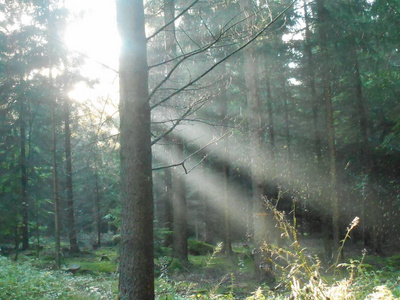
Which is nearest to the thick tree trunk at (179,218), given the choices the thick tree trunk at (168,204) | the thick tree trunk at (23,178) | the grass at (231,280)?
the grass at (231,280)

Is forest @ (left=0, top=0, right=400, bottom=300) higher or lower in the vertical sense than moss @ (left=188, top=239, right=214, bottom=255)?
higher

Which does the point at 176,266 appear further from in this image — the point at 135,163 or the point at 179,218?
the point at 135,163

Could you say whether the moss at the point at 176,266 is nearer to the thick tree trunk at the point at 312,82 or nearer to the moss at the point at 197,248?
the moss at the point at 197,248

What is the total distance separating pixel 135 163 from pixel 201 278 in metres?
7.50

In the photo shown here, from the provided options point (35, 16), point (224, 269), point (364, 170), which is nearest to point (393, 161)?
point (364, 170)

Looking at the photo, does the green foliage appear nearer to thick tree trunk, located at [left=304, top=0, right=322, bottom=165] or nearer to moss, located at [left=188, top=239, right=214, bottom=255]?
moss, located at [left=188, top=239, right=214, bottom=255]

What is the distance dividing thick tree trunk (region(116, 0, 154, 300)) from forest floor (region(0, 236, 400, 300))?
51.1 inches

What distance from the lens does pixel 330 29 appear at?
13.0m

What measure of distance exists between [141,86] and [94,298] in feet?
14.9

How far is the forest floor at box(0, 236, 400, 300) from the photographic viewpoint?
3.54 m

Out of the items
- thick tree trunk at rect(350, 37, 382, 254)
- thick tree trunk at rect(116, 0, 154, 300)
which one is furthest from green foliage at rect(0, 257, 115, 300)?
thick tree trunk at rect(350, 37, 382, 254)

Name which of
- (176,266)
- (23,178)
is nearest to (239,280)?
(176,266)

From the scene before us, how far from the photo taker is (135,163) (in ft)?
11.2

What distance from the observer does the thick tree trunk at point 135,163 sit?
3318 mm
